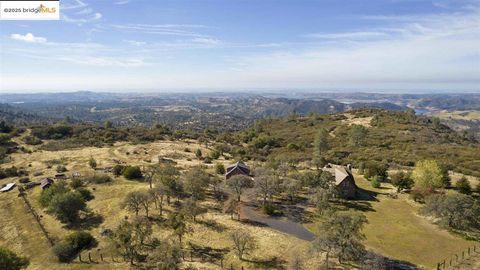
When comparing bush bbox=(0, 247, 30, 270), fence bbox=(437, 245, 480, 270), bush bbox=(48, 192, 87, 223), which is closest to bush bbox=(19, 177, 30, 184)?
bush bbox=(48, 192, 87, 223)

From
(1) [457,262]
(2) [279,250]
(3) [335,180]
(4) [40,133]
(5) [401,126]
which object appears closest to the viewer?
(1) [457,262]

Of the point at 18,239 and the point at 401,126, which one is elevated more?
the point at 401,126

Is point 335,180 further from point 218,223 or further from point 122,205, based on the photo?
point 122,205

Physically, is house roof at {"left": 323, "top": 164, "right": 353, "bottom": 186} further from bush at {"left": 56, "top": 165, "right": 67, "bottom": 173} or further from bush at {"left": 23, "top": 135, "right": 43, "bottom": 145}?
bush at {"left": 23, "top": 135, "right": 43, "bottom": 145}

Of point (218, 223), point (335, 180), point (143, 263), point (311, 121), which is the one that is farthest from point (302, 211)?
point (311, 121)

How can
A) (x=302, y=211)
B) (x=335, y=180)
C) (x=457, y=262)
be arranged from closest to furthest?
(x=457, y=262) < (x=302, y=211) < (x=335, y=180)

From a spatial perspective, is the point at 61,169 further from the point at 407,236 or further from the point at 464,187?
the point at 464,187

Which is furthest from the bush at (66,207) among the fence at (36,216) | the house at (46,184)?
the house at (46,184)

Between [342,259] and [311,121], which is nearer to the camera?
[342,259]
